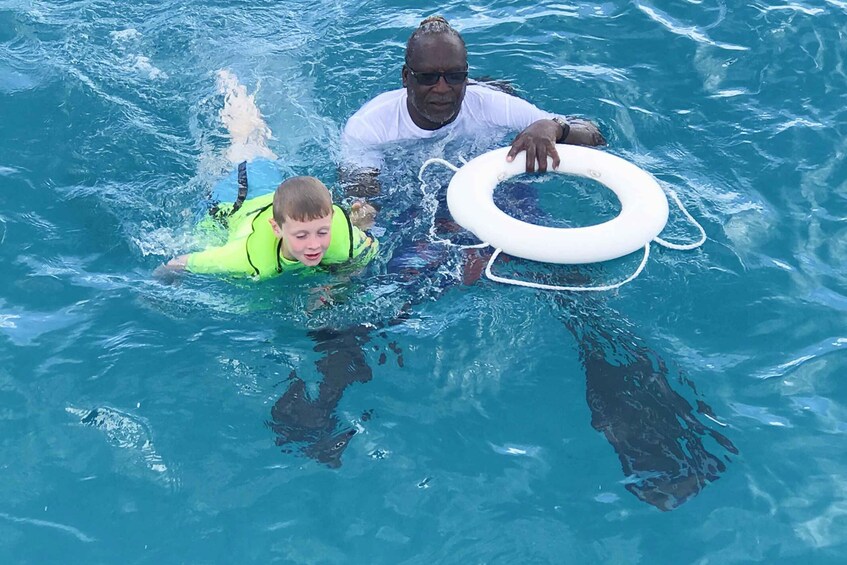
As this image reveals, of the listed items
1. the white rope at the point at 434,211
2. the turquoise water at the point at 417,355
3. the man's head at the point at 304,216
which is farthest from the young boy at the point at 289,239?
the white rope at the point at 434,211

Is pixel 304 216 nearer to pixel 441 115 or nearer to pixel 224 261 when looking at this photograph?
pixel 224 261

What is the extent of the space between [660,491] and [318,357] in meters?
1.98

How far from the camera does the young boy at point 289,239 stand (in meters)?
5.00

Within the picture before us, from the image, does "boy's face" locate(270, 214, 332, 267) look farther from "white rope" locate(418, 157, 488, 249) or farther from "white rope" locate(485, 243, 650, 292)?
"white rope" locate(485, 243, 650, 292)

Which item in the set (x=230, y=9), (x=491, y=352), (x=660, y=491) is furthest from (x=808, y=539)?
(x=230, y=9)

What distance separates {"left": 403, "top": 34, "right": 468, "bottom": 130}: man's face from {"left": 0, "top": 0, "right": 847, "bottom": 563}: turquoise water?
0.31 meters

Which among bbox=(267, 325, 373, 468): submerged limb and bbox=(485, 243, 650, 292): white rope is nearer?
bbox=(267, 325, 373, 468): submerged limb

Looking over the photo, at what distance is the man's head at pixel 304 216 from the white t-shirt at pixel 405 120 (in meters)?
1.17

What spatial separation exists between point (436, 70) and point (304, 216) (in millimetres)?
1481

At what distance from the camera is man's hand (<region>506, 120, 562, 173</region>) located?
587 cm

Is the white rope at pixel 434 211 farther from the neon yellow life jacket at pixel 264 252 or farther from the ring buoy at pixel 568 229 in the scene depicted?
the neon yellow life jacket at pixel 264 252

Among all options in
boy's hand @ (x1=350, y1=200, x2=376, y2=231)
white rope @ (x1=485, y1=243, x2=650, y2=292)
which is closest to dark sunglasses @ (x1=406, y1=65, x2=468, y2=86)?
boy's hand @ (x1=350, y1=200, x2=376, y2=231)

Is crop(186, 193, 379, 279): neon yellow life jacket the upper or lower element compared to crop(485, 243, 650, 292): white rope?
upper

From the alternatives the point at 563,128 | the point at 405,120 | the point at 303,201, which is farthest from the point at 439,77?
the point at 303,201
